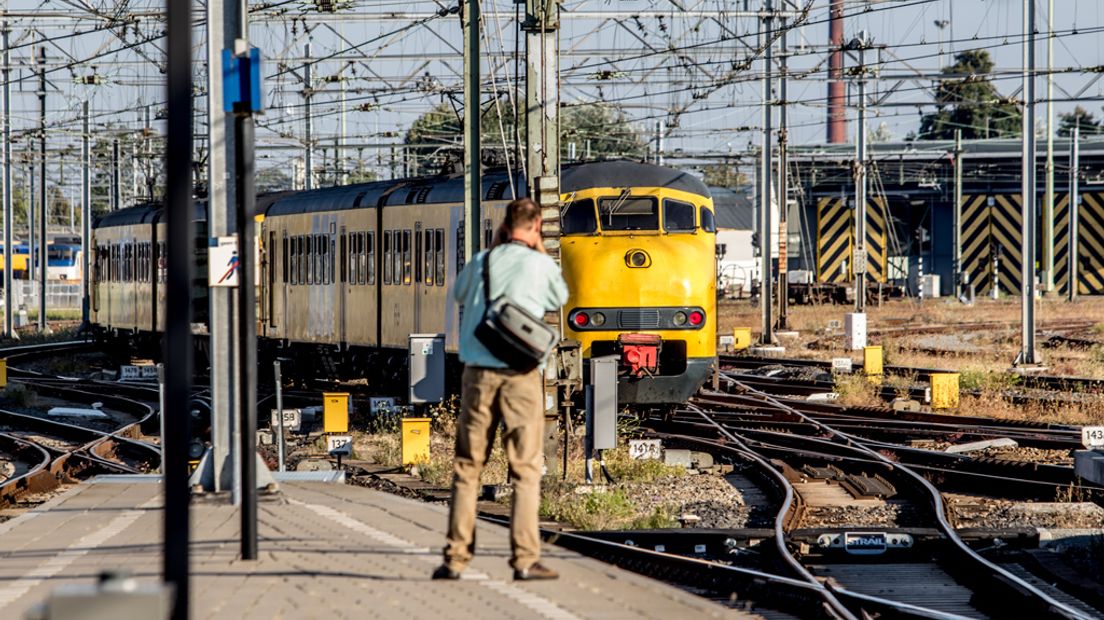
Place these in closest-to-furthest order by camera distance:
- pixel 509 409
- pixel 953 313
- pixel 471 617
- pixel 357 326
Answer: pixel 471 617 < pixel 509 409 < pixel 357 326 < pixel 953 313

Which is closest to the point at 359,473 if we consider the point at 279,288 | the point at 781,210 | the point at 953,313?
the point at 279,288

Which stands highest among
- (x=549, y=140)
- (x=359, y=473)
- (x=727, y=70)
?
(x=727, y=70)

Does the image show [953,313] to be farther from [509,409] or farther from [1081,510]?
[509,409]

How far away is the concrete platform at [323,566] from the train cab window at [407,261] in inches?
446

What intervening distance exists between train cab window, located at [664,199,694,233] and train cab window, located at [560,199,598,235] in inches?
33.8

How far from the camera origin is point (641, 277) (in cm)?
1823

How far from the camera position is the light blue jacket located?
736cm

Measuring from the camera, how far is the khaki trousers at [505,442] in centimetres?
738

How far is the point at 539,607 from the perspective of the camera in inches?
272

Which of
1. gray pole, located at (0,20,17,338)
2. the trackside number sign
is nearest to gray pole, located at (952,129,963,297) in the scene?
gray pole, located at (0,20,17,338)

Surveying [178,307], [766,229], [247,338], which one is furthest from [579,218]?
[766,229]

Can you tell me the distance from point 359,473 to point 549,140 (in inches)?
151

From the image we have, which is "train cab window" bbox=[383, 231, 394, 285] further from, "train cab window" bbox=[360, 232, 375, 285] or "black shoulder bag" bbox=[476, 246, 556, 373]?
"black shoulder bag" bbox=[476, 246, 556, 373]

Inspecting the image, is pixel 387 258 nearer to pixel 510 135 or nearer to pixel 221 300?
pixel 221 300
